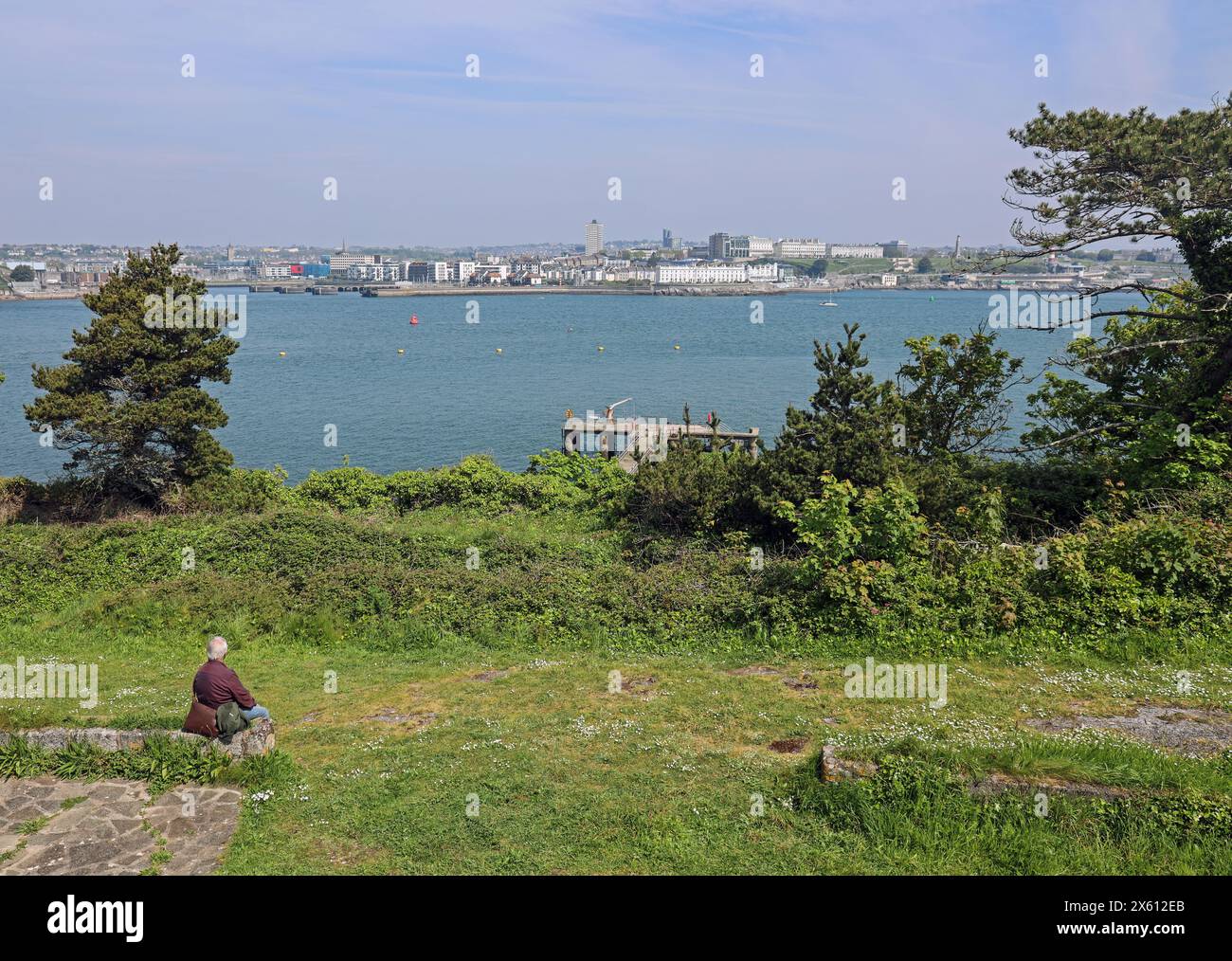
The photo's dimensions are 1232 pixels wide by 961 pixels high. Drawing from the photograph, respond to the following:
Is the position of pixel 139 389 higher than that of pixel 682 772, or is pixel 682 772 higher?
pixel 139 389

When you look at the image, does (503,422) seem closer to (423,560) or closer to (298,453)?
(298,453)

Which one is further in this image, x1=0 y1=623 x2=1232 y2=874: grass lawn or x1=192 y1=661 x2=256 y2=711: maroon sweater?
x1=192 y1=661 x2=256 y2=711: maroon sweater

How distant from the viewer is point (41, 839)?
8.18 m

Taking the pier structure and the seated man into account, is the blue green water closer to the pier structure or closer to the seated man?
the pier structure

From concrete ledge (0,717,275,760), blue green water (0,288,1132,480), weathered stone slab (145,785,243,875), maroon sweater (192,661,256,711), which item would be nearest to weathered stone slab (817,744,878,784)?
weathered stone slab (145,785,243,875)

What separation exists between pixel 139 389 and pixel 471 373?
54.7 meters

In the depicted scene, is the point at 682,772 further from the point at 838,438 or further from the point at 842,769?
the point at 838,438

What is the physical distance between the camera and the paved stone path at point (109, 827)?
7816 mm

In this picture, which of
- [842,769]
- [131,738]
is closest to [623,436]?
[131,738]

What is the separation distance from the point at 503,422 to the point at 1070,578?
42.6 metres

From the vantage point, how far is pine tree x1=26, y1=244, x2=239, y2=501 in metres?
22.3

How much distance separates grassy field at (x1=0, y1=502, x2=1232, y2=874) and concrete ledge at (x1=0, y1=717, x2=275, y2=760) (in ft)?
1.26

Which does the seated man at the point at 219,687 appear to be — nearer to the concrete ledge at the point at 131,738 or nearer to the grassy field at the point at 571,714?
the concrete ledge at the point at 131,738

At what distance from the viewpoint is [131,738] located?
382 inches
